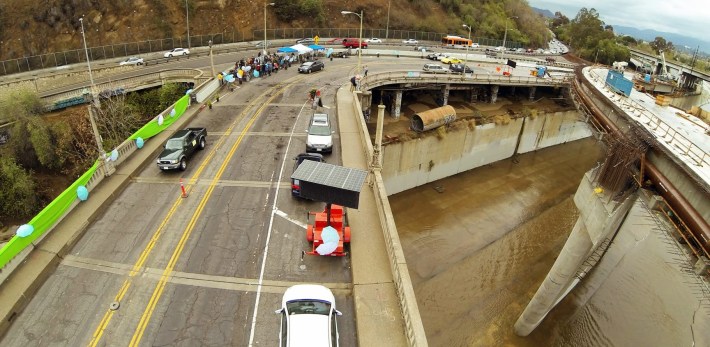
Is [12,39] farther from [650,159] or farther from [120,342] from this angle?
[650,159]

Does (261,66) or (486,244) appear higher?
(261,66)

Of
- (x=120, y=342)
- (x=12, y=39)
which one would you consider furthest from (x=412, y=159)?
(x=12, y=39)

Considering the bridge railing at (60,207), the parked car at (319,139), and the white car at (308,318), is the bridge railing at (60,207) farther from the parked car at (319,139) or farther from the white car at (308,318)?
the parked car at (319,139)

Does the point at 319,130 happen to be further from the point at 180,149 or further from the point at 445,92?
the point at 445,92

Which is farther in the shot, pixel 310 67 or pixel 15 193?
pixel 310 67

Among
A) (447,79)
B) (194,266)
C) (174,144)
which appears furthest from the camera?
(447,79)

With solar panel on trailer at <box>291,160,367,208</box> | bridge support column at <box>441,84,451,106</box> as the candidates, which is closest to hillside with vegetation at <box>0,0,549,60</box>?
bridge support column at <box>441,84,451,106</box>

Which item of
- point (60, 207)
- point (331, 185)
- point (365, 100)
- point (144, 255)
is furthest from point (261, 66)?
point (331, 185)

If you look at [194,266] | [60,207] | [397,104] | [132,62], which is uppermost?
[132,62]
